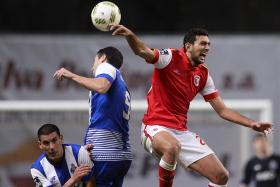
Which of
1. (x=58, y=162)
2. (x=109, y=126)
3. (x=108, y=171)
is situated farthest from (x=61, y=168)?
(x=109, y=126)

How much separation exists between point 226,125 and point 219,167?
5.90m

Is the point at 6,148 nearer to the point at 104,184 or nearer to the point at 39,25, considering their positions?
the point at 39,25

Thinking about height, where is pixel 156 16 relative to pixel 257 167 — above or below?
above

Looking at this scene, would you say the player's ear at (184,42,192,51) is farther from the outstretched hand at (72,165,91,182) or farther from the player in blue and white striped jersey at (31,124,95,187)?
the outstretched hand at (72,165,91,182)

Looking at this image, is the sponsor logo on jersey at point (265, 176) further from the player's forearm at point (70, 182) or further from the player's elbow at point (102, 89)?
the player's elbow at point (102, 89)

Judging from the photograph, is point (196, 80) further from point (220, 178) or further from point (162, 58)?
point (220, 178)

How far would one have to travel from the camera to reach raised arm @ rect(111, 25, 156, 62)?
8.83 m

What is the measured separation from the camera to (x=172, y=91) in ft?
32.0

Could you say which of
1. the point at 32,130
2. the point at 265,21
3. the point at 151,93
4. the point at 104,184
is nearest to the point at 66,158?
the point at 104,184

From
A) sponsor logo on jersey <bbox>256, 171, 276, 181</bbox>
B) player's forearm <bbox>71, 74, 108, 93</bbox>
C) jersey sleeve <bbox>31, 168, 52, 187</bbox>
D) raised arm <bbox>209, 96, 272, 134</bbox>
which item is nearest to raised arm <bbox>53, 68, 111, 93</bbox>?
player's forearm <bbox>71, 74, 108, 93</bbox>

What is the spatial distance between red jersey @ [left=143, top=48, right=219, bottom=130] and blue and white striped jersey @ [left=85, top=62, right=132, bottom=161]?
0.51m

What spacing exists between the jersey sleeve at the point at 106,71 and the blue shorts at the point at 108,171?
844 millimetres

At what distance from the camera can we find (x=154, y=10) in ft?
52.5

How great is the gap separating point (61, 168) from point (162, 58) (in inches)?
58.2
